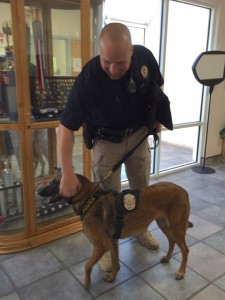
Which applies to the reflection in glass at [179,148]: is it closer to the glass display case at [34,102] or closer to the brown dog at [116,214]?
the glass display case at [34,102]

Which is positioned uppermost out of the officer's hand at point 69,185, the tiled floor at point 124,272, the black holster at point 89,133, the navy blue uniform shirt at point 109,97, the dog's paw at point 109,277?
the navy blue uniform shirt at point 109,97

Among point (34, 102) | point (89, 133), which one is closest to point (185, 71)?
point (34, 102)

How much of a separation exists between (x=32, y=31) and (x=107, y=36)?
1021mm

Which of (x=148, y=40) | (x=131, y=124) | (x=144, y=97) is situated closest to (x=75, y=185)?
(x=131, y=124)

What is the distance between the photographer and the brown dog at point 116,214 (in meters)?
1.72

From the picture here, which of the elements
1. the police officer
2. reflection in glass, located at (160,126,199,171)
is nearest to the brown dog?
the police officer

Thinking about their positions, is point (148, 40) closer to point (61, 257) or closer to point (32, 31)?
point (32, 31)

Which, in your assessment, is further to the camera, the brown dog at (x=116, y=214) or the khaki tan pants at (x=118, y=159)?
the khaki tan pants at (x=118, y=159)

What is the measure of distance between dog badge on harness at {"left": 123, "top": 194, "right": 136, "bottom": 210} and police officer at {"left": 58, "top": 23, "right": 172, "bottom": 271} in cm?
27

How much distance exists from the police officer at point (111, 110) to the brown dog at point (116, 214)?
116mm

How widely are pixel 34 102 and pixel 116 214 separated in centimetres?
105

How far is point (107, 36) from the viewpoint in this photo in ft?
4.59

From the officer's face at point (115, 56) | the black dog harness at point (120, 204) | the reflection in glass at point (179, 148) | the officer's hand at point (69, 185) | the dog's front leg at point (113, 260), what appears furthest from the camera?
the reflection in glass at point (179, 148)

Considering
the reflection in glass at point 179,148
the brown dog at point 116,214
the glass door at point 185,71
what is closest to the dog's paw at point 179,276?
the brown dog at point 116,214
